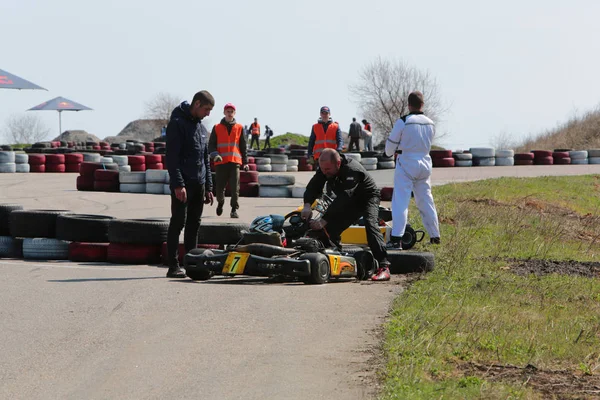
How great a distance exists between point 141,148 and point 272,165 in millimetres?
9312

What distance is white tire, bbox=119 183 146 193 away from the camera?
21.7 m

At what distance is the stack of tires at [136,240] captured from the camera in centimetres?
1086

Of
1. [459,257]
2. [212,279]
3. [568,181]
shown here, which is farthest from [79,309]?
[568,181]

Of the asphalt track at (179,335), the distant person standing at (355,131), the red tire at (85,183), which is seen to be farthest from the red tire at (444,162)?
the asphalt track at (179,335)

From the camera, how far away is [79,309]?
7.96 m

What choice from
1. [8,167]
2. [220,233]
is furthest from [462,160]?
[220,233]

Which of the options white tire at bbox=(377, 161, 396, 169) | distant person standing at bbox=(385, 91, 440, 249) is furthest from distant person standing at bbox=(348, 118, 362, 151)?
distant person standing at bbox=(385, 91, 440, 249)

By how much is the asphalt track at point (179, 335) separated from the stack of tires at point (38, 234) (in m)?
0.67

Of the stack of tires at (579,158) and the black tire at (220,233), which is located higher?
the stack of tires at (579,158)

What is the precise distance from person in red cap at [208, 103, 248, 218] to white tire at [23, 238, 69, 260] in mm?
4255

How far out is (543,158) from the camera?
3644cm

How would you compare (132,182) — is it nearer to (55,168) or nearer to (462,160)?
(55,168)

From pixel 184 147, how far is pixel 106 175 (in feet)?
41.3

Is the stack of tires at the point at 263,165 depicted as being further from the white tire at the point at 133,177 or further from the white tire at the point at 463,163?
the white tire at the point at 133,177
